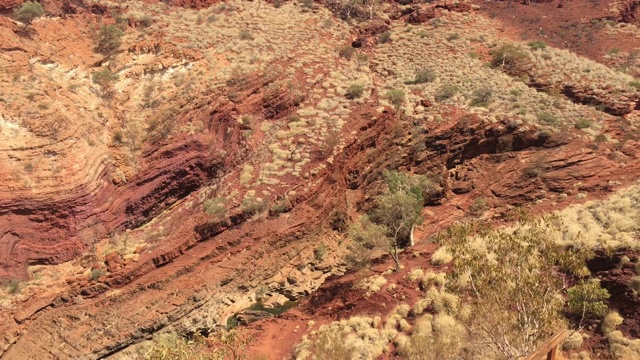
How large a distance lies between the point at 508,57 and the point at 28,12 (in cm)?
2851

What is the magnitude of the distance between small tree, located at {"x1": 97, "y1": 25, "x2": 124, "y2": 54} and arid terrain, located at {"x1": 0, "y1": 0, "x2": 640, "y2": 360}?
187 millimetres

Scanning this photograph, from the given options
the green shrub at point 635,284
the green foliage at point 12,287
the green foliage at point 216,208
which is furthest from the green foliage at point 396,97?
the green foliage at point 12,287

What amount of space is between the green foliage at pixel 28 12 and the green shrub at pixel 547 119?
27842mm

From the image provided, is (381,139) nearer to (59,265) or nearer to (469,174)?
(469,174)

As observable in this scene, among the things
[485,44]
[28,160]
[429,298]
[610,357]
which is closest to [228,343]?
[429,298]

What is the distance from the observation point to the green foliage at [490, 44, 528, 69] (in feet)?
93.9

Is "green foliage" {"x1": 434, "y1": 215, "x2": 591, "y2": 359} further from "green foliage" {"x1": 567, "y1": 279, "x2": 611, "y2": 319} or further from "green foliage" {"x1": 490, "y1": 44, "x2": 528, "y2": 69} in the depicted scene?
"green foliage" {"x1": 490, "y1": 44, "x2": 528, "y2": 69}

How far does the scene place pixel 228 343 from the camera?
13.5 metres

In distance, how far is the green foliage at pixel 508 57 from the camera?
28.6 m

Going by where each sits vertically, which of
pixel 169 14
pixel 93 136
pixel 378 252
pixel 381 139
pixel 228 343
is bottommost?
pixel 378 252

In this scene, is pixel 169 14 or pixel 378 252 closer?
pixel 378 252

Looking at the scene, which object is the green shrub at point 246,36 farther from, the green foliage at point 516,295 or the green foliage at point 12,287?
the green foliage at point 516,295

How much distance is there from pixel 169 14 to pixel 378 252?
882 inches

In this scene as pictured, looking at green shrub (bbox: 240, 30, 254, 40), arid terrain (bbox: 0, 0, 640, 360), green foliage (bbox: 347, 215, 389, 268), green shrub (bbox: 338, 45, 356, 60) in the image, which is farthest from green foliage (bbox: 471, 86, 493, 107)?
green shrub (bbox: 240, 30, 254, 40)
